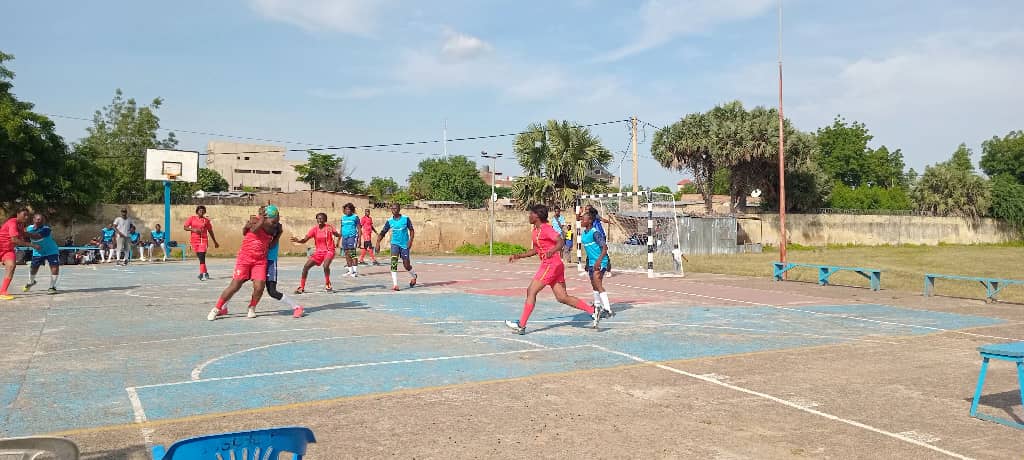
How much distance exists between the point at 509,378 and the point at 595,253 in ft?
17.5

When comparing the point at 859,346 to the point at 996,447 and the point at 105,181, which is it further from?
the point at 105,181

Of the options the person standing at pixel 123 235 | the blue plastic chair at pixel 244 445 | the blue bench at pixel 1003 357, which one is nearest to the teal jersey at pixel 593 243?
the blue bench at pixel 1003 357

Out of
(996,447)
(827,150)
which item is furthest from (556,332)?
(827,150)

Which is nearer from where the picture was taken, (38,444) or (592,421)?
(38,444)

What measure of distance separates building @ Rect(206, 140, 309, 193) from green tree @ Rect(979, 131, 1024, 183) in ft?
264

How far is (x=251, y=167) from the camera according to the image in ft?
289

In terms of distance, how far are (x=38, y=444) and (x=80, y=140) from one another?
64.4 m

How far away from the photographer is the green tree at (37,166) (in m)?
27.5

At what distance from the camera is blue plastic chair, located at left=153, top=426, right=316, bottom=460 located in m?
3.04

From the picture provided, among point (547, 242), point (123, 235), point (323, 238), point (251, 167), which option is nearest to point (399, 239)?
point (323, 238)

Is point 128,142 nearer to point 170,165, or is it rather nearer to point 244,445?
point 170,165

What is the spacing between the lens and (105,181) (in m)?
34.6

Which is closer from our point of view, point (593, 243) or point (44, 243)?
point (593, 243)

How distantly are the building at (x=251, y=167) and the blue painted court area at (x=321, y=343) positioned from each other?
74563 millimetres
